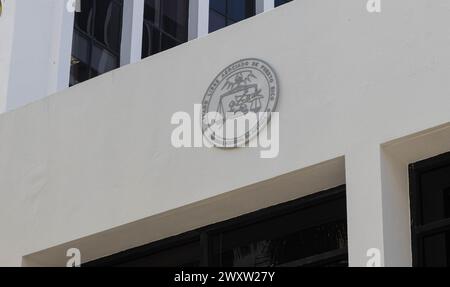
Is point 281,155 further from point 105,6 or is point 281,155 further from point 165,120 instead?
point 105,6

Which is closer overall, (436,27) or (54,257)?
(436,27)

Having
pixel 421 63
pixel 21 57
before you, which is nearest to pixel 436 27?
pixel 421 63

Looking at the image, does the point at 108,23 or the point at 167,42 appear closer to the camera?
the point at 108,23

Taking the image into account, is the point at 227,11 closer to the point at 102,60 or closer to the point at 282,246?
the point at 102,60

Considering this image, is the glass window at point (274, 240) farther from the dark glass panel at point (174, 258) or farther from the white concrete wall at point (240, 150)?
the white concrete wall at point (240, 150)

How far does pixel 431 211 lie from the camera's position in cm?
1224

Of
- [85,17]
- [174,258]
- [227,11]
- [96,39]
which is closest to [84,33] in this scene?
[85,17]

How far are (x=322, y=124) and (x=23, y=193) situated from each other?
3586 millimetres

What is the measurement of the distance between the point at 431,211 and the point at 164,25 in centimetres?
1698

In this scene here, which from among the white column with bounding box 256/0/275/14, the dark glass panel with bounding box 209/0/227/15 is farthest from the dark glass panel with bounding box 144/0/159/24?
the white column with bounding box 256/0/275/14

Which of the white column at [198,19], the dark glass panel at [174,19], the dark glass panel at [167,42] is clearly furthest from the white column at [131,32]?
the white column at [198,19]

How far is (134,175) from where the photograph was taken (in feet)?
45.7

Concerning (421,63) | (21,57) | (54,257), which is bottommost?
(54,257)

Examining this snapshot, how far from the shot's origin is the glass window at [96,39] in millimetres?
25641
